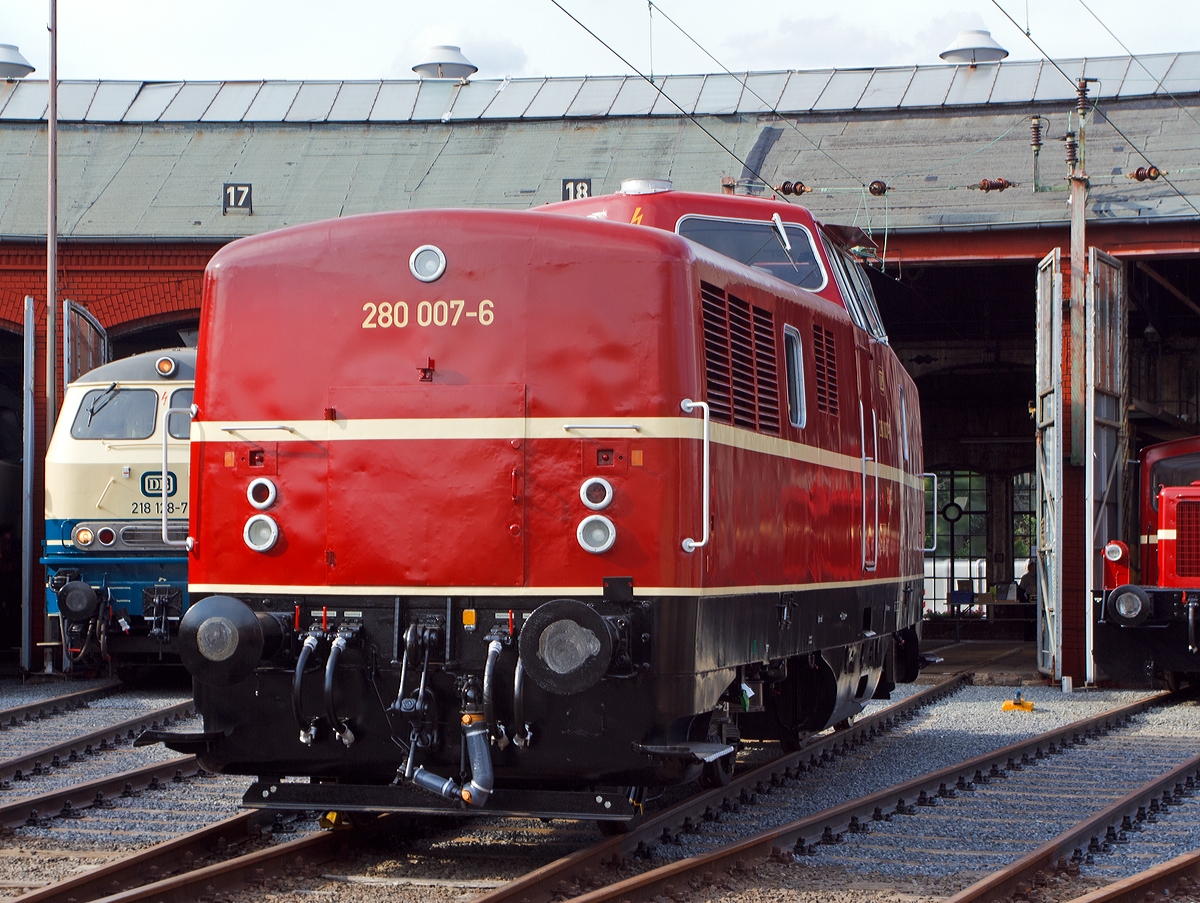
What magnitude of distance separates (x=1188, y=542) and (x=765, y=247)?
7.70 meters

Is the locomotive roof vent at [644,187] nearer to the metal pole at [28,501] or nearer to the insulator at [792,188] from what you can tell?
the metal pole at [28,501]

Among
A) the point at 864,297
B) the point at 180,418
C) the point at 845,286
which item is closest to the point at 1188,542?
the point at 864,297

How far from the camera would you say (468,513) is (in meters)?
6.46

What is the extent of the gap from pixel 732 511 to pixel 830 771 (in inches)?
147

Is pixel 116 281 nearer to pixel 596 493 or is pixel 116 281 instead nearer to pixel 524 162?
pixel 524 162

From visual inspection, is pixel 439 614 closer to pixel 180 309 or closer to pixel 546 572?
pixel 546 572

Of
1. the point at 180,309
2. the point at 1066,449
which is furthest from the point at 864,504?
the point at 180,309

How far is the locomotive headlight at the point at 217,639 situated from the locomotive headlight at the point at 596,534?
4.96ft

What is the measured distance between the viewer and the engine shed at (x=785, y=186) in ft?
56.9

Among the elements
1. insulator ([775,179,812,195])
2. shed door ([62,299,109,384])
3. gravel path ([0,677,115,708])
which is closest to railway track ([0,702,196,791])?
gravel path ([0,677,115,708])

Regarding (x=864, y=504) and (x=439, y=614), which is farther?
(x=864, y=504)

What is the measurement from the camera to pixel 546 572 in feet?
20.9

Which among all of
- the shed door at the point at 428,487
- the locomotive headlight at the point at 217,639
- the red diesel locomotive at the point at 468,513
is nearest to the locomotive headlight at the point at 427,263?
the red diesel locomotive at the point at 468,513

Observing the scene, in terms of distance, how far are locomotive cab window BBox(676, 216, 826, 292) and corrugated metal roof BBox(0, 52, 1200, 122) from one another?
14.0 metres
